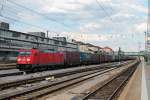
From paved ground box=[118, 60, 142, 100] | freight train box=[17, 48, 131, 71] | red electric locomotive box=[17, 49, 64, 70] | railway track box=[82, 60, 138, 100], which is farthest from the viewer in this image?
freight train box=[17, 48, 131, 71]

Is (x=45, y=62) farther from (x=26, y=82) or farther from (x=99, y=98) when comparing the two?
(x=99, y=98)

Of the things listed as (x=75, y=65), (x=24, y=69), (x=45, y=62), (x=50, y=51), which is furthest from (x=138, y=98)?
(x=75, y=65)

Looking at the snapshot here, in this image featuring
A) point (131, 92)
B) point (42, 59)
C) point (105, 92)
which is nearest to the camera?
point (105, 92)

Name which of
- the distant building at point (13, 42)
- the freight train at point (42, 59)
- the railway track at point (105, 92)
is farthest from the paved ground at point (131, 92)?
the distant building at point (13, 42)

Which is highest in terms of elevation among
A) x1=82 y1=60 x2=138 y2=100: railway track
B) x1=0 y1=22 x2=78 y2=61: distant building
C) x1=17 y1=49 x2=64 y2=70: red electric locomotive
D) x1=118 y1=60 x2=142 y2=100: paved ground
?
x1=0 y1=22 x2=78 y2=61: distant building

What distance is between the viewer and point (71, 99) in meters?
16.3

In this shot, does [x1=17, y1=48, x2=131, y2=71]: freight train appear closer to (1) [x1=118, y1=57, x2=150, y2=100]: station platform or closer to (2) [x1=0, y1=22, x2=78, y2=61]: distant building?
(2) [x1=0, y1=22, x2=78, y2=61]: distant building

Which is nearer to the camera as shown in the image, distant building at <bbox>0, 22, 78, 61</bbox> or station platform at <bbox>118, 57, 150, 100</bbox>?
station platform at <bbox>118, 57, 150, 100</bbox>

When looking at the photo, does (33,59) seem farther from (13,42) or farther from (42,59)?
(13,42)

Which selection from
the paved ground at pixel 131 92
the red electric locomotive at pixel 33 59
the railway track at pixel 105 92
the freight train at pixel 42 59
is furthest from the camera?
the freight train at pixel 42 59

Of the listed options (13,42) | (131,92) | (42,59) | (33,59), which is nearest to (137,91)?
(131,92)

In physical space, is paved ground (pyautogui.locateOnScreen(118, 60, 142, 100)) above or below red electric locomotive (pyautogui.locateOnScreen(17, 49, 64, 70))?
below

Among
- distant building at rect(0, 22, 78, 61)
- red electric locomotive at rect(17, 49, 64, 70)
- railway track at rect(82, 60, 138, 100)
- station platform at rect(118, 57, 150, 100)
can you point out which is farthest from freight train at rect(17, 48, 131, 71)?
railway track at rect(82, 60, 138, 100)

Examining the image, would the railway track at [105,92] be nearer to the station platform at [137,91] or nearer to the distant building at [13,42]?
the station platform at [137,91]
